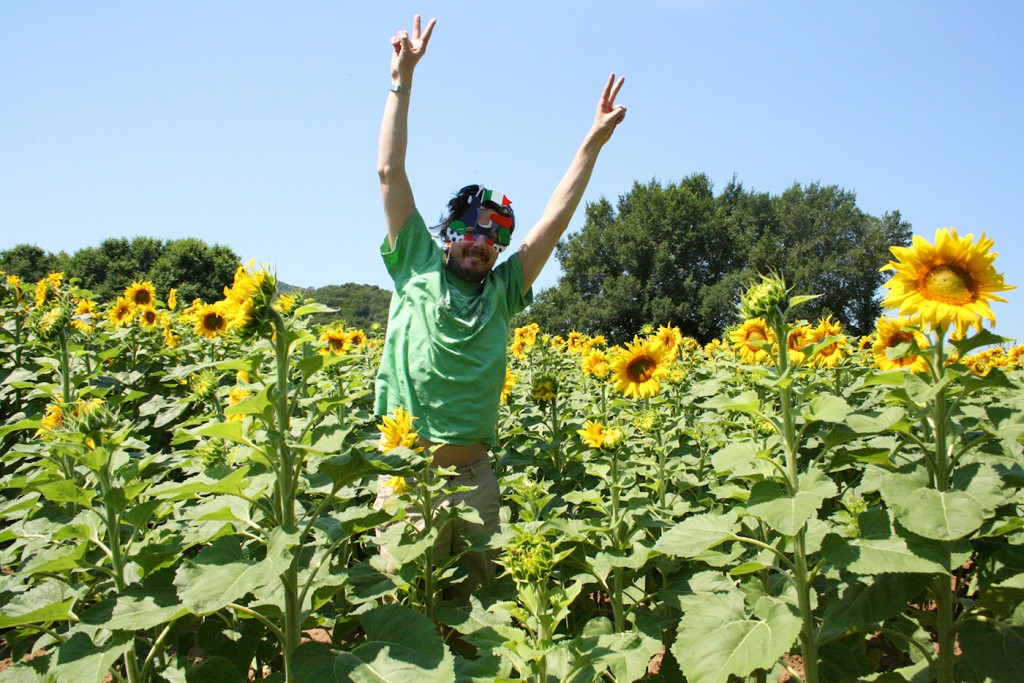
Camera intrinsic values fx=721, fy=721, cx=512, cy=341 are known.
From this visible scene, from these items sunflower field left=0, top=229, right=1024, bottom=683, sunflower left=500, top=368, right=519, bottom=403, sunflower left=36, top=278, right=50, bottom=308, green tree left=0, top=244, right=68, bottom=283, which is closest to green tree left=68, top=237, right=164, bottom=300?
green tree left=0, top=244, right=68, bottom=283

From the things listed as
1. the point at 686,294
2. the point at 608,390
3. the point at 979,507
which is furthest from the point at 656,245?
the point at 979,507

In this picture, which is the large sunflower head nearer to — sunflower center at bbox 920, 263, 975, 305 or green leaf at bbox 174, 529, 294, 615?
green leaf at bbox 174, 529, 294, 615

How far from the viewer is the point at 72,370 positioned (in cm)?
515

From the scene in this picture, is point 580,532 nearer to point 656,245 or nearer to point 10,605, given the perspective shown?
point 10,605

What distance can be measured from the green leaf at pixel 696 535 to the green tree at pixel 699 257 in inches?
1571

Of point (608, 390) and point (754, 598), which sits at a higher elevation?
point (608, 390)

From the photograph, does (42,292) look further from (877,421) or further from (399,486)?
(877,421)

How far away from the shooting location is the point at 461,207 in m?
3.90

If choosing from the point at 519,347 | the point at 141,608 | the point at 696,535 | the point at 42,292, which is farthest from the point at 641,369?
the point at 42,292

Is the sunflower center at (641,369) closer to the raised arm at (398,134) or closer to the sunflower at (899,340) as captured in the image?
the sunflower at (899,340)

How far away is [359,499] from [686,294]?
141ft

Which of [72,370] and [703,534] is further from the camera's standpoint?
[72,370]

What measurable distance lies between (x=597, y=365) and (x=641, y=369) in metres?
0.37

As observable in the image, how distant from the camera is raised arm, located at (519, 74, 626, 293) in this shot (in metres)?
3.96
